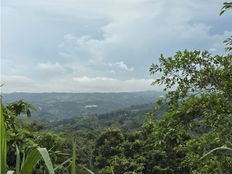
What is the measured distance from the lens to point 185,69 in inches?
264

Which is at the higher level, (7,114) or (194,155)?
(7,114)

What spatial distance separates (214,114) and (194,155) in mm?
964

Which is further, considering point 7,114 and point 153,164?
point 153,164

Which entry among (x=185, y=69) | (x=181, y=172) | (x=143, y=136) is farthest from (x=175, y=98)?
(x=143, y=136)

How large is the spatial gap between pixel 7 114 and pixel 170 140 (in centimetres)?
347

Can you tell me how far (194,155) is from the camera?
665 centimetres

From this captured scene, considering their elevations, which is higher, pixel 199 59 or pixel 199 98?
pixel 199 59

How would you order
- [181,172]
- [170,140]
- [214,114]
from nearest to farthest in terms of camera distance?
[214,114] → [170,140] → [181,172]

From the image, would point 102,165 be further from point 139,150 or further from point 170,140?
point 170,140

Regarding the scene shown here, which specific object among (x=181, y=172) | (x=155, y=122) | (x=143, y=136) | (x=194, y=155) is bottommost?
(x=181, y=172)

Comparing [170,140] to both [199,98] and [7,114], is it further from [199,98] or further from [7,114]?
[7,114]

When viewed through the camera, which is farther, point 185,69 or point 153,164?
point 153,164

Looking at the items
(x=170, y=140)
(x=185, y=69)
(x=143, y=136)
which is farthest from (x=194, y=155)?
(x=143, y=136)

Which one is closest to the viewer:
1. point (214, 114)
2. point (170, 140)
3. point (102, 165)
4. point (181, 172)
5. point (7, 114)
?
point (7, 114)
